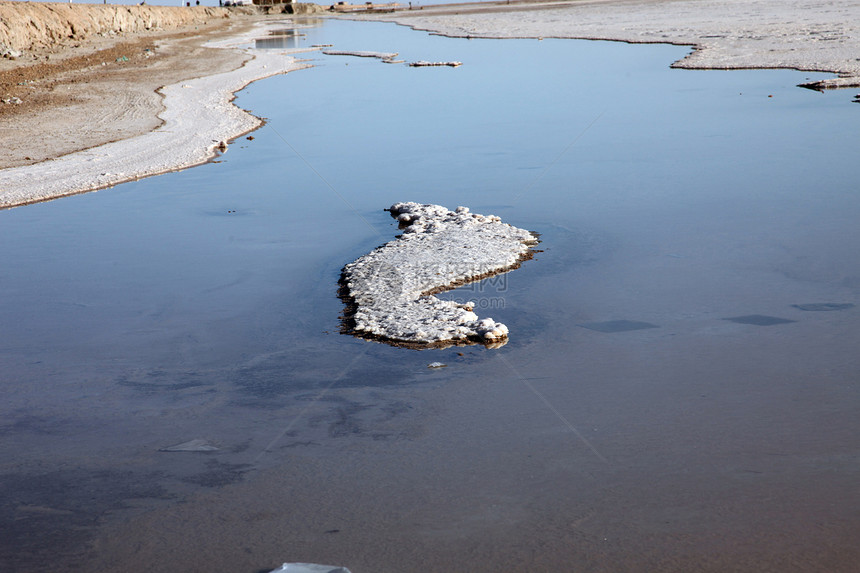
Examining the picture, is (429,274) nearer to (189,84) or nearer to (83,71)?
(189,84)

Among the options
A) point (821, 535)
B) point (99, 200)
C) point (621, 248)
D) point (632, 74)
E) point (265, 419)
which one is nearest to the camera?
point (821, 535)

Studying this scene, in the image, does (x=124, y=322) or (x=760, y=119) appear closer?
(x=124, y=322)

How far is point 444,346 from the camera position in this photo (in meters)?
4.72

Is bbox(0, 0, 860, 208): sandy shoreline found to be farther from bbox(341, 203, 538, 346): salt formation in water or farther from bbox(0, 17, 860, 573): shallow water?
bbox(341, 203, 538, 346): salt formation in water

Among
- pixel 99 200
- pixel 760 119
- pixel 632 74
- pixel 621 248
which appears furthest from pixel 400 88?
pixel 621 248

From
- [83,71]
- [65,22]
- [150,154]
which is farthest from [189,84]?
[65,22]

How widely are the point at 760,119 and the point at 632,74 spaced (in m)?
5.98

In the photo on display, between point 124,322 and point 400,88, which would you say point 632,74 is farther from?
point 124,322

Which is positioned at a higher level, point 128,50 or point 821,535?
point 128,50

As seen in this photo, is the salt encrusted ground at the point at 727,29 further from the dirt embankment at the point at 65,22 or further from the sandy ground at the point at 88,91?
the dirt embankment at the point at 65,22

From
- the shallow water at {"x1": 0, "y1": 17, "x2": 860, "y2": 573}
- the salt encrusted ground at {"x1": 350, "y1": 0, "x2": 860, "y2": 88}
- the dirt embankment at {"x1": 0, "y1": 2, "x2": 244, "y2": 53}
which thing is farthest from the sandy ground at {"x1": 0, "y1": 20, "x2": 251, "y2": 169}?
the salt encrusted ground at {"x1": 350, "y1": 0, "x2": 860, "y2": 88}

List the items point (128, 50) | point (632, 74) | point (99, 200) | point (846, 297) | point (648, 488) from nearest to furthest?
point (648, 488) < point (846, 297) < point (99, 200) < point (632, 74) < point (128, 50)

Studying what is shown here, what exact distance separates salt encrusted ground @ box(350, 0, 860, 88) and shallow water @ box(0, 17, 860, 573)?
8758 mm

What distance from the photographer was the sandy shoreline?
396 inches
